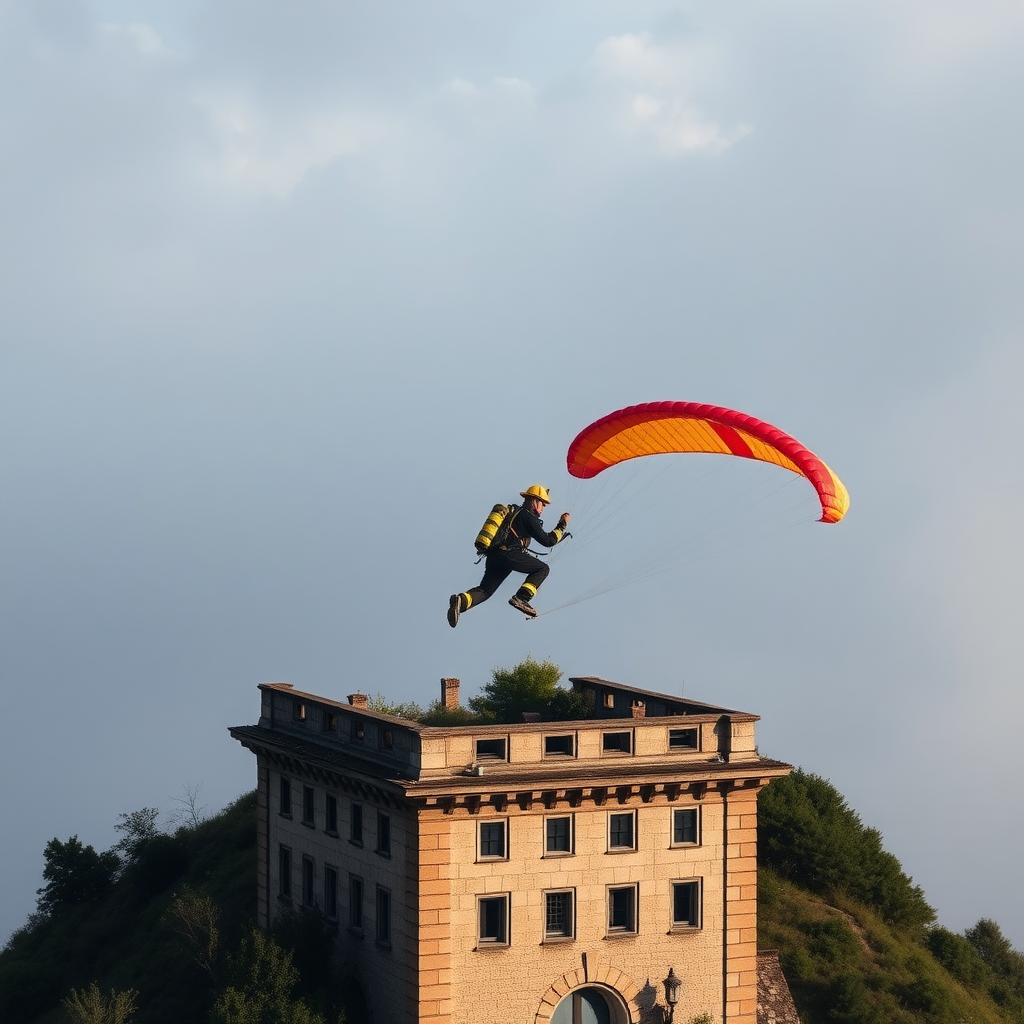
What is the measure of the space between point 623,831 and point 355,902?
30.7 feet

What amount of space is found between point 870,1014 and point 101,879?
39.0 meters

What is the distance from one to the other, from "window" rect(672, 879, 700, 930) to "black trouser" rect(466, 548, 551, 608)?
10742 millimetres

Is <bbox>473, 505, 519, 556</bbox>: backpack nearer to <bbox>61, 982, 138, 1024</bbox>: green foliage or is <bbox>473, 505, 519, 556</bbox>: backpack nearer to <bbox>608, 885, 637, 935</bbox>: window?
<bbox>608, 885, 637, 935</bbox>: window

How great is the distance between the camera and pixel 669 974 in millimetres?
53844

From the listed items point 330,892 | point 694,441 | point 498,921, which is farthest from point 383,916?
point 694,441

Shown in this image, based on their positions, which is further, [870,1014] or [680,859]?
[870,1014]

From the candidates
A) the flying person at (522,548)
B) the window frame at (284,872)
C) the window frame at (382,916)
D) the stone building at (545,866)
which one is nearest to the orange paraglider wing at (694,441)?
the flying person at (522,548)

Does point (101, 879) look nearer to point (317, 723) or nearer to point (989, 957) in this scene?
point (317, 723)

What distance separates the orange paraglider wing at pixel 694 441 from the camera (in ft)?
171

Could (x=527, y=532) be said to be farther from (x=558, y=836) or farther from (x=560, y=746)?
(x=558, y=836)

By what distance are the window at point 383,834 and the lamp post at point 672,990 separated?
391 inches

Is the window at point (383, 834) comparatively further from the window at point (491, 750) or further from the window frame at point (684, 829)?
the window frame at point (684, 829)

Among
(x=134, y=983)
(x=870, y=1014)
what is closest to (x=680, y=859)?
(x=870, y=1014)

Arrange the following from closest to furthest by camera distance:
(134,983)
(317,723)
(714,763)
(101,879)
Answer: (714,763)
(317,723)
(134,983)
(101,879)
